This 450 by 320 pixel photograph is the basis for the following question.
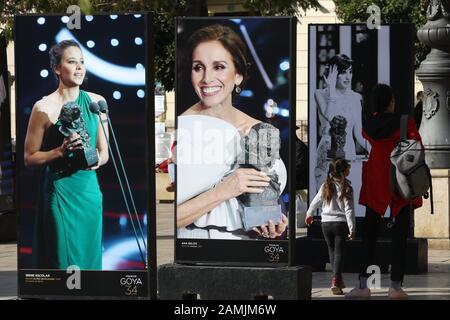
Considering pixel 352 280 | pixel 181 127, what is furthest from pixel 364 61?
pixel 181 127

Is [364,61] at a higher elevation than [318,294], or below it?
higher

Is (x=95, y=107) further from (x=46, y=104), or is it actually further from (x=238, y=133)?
(x=238, y=133)

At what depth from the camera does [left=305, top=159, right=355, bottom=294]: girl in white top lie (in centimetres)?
1115

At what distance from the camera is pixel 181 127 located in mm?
9766

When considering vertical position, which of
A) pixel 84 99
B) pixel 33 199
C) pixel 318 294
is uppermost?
pixel 84 99

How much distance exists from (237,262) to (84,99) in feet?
5.35

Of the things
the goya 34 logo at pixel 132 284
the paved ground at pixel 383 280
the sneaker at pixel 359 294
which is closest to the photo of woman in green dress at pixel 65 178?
the goya 34 logo at pixel 132 284

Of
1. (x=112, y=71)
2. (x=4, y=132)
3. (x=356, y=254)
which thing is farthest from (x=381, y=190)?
(x=4, y=132)

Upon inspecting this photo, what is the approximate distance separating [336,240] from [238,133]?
2031mm

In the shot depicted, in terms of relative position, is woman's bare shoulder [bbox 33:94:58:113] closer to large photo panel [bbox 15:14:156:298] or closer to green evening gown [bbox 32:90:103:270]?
large photo panel [bbox 15:14:156:298]

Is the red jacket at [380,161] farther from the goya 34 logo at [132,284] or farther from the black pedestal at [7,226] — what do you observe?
the black pedestal at [7,226]
